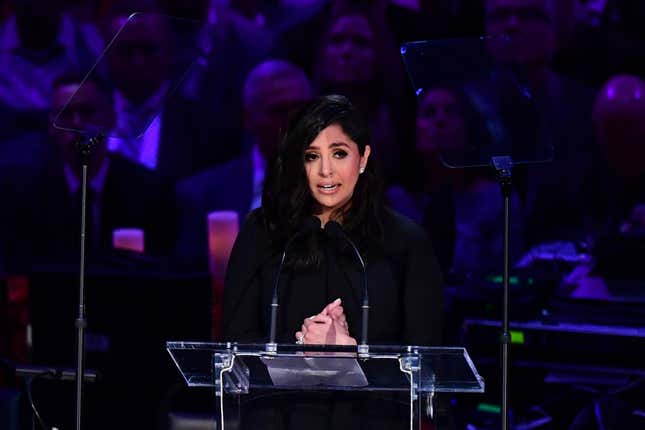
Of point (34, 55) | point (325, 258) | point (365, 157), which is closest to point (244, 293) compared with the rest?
point (325, 258)

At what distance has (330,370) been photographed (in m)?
2.58

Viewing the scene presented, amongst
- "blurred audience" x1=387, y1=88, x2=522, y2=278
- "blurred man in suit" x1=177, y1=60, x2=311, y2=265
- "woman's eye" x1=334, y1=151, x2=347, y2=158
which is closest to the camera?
"woman's eye" x1=334, y1=151, x2=347, y2=158

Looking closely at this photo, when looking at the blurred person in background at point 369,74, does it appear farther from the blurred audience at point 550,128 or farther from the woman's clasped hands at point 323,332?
the woman's clasped hands at point 323,332

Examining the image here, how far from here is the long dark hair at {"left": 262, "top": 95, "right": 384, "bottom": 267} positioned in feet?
11.3

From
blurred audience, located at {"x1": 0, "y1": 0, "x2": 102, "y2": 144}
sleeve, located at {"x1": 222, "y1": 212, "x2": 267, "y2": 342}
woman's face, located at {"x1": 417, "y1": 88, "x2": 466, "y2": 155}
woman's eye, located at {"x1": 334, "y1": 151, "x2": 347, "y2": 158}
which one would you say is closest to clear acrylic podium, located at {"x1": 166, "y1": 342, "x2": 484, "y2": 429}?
sleeve, located at {"x1": 222, "y1": 212, "x2": 267, "y2": 342}

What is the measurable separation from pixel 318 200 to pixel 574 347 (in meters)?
2.09

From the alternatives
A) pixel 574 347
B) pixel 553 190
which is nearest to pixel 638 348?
pixel 574 347

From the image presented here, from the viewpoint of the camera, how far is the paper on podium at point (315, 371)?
2545mm

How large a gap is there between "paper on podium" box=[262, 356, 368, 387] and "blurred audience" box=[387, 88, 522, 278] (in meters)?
3.08

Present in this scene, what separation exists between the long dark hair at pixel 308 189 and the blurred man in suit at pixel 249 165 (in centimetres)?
250

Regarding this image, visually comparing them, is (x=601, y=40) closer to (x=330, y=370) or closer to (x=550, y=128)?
(x=550, y=128)

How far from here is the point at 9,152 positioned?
6.34m

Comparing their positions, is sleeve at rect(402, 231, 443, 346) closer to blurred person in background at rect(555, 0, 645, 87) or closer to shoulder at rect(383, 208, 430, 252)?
shoulder at rect(383, 208, 430, 252)

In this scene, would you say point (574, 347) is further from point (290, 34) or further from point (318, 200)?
point (290, 34)
